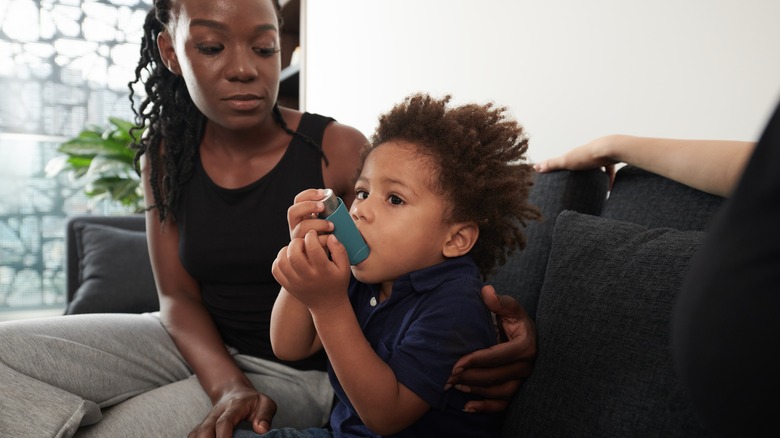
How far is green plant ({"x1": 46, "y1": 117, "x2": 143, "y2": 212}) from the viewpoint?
3.72 meters

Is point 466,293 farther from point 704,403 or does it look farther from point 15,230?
point 15,230

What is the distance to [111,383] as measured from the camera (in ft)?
3.95

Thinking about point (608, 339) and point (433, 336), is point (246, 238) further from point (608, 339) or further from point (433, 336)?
point (608, 339)

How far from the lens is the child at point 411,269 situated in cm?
82

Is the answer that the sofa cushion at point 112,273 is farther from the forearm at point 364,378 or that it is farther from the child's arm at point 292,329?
the forearm at point 364,378

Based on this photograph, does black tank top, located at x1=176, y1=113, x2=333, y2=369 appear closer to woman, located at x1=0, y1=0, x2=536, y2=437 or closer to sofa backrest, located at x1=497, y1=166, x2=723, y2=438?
woman, located at x1=0, y1=0, x2=536, y2=437

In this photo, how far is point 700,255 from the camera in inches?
15.0

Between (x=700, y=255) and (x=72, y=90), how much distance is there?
492cm

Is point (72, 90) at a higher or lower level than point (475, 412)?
higher

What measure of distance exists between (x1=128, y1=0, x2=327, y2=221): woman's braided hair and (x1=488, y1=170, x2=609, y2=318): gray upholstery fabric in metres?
0.52

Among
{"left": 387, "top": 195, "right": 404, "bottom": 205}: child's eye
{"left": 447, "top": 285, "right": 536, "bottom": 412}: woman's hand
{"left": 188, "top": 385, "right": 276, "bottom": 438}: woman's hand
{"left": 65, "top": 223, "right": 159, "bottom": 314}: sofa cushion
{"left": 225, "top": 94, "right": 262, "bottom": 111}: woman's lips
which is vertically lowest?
{"left": 65, "top": 223, "right": 159, "bottom": 314}: sofa cushion

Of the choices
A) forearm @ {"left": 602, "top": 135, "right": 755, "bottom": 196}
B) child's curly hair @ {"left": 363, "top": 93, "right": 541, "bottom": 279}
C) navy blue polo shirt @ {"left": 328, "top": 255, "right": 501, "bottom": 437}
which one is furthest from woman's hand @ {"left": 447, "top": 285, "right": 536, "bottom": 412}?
forearm @ {"left": 602, "top": 135, "right": 755, "bottom": 196}

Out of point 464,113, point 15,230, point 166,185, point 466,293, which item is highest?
point 464,113

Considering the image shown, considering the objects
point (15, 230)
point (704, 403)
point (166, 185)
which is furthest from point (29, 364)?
point (15, 230)
